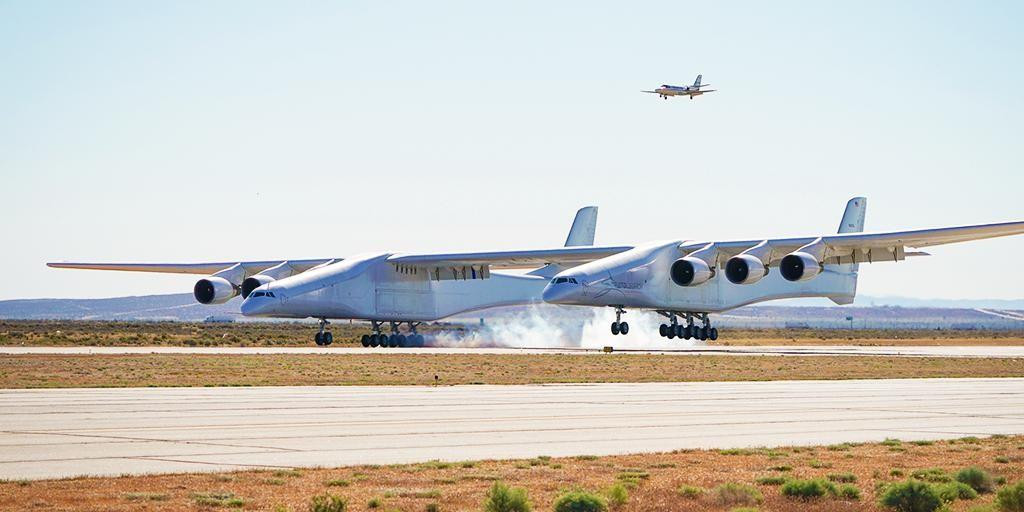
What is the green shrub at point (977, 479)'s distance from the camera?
12141mm

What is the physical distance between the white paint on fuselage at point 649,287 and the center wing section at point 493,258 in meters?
1.57

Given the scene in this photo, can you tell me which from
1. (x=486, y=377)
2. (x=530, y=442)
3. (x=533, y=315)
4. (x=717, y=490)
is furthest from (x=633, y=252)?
(x=717, y=490)

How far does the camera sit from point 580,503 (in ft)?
33.9

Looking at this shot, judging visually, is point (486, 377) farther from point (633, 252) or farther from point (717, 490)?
point (633, 252)

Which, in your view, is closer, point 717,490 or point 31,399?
point 717,490

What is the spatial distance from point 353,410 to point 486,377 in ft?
36.3

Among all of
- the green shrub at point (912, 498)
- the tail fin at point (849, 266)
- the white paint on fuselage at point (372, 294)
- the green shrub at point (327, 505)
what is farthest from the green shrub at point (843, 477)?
the tail fin at point (849, 266)

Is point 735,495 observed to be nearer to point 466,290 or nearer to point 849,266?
point 466,290

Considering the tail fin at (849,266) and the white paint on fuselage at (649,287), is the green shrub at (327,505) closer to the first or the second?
the white paint on fuselage at (649,287)


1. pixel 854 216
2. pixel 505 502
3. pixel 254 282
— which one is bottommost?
pixel 505 502

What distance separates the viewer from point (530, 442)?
15.7 meters

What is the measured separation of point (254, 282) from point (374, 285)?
5359mm

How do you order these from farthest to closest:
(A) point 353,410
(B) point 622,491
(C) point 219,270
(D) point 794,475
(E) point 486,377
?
1. (C) point 219,270
2. (E) point 486,377
3. (A) point 353,410
4. (D) point 794,475
5. (B) point 622,491

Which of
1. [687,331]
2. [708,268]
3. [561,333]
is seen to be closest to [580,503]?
[708,268]
